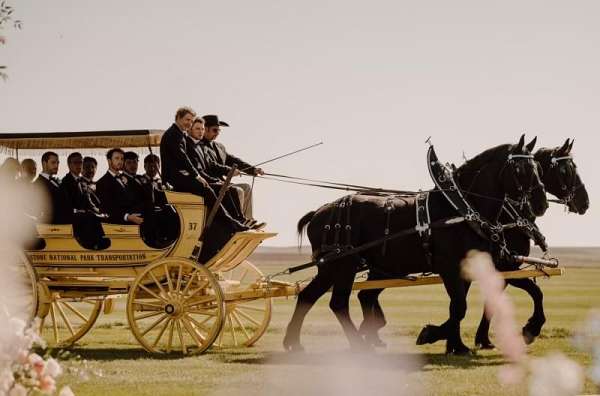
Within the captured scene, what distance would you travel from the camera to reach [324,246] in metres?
13.6

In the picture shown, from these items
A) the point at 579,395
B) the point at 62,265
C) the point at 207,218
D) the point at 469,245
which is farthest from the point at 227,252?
the point at 579,395

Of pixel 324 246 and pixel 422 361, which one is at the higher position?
pixel 324 246

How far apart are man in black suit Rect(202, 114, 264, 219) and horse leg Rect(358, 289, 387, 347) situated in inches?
93.1

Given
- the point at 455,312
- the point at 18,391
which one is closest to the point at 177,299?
the point at 455,312

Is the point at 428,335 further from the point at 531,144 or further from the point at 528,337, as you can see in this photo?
the point at 531,144

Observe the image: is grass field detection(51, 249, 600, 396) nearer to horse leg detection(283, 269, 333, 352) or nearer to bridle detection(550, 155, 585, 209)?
horse leg detection(283, 269, 333, 352)

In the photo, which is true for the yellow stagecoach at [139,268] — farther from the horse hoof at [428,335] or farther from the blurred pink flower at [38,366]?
the blurred pink flower at [38,366]

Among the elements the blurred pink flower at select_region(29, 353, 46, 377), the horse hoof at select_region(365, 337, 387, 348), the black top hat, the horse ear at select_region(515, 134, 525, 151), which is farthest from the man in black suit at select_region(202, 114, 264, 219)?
the blurred pink flower at select_region(29, 353, 46, 377)

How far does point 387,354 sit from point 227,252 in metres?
2.68

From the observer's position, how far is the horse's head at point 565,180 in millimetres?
13297

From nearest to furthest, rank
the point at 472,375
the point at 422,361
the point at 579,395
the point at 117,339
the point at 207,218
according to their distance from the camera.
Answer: the point at 579,395 → the point at 472,375 → the point at 422,361 → the point at 207,218 → the point at 117,339

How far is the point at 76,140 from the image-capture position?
13531mm

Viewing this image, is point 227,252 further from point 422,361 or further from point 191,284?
point 422,361

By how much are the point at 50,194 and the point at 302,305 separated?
403cm
